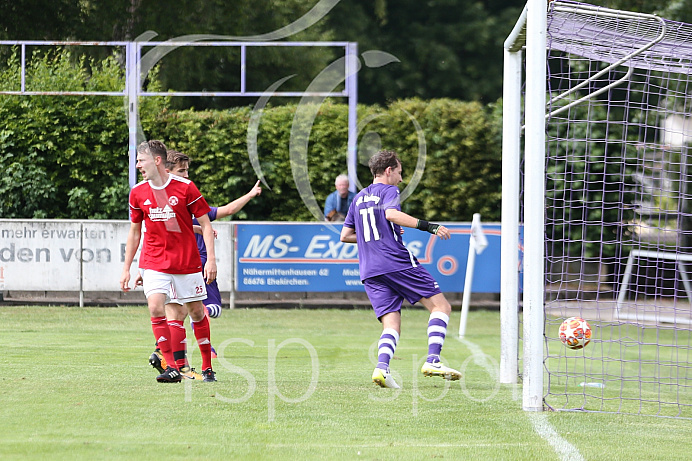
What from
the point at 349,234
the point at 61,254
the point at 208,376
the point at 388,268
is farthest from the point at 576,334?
the point at 61,254

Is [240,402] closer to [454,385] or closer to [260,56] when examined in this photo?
[454,385]

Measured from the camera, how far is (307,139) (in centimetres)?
1759

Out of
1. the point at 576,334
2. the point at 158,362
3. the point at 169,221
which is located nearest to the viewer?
the point at 169,221

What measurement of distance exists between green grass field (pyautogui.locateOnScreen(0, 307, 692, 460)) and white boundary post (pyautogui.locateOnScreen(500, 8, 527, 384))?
0.33 m

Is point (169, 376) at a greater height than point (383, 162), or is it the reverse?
point (383, 162)

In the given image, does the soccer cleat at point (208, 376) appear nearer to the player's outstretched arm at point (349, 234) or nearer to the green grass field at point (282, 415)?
the green grass field at point (282, 415)

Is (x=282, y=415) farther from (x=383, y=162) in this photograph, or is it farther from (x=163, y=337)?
(x=383, y=162)

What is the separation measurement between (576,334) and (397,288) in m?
1.61

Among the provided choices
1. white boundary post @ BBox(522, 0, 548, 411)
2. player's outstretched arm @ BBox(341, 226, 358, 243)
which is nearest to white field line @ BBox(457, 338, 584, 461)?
white boundary post @ BBox(522, 0, 548, 411)

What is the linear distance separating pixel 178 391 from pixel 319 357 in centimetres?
296

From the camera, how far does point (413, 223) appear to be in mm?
6992

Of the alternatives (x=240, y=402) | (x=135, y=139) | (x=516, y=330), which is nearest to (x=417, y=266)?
(x=516, y=330)

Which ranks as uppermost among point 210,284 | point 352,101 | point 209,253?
point 352,101

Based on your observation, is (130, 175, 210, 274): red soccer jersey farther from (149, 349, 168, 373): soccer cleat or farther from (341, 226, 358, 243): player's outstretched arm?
(341, 226, 358, 243): player's outstretched arm
